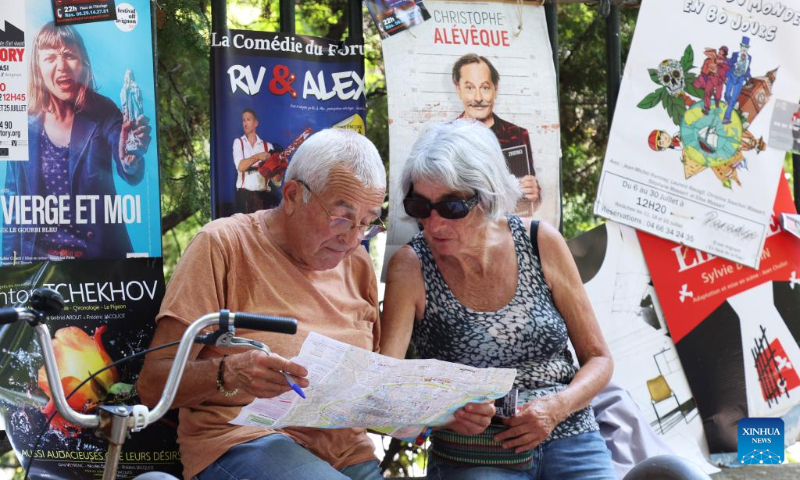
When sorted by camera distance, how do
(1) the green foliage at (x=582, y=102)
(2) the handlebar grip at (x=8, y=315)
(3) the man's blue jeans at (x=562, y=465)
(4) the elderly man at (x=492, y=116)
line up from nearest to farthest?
1. (2) the handlebar grip at (x=8, y=315)
2. (3) the man's blue jeans at (x=562, y=465)
3. (4) the elderly man at (x=492, y=116)
4. (1) the green foliage at (x=582, y=102)

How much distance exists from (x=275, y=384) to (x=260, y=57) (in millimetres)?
1297

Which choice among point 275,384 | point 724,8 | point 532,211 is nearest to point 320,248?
point 275,384

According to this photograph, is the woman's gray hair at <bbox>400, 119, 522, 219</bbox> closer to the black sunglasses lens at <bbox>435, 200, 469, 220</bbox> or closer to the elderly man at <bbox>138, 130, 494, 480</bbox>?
the black sunglasses lens at <bbox>435, 200, 469, 220</bbox>

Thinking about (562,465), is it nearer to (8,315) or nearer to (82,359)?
(82,359)

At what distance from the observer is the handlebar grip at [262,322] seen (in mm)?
2049

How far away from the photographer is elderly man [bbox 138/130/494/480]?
2.63 metres

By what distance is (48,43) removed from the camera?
3.01 m

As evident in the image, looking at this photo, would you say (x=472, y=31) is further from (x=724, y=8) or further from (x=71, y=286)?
(x=71, y=286)

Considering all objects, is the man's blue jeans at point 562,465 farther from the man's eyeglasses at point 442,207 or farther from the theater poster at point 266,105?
the theater poster at point 266,105

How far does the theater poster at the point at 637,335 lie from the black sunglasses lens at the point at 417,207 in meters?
0.91

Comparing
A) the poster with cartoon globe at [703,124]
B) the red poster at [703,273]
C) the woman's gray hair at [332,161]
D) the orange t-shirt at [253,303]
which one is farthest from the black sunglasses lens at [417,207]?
the red poster at [703,273]

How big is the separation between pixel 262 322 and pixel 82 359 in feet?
4.00

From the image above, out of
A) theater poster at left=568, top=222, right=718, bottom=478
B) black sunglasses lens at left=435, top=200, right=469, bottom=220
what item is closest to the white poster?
black sunglasses lens at left=435, top=200, right=469, bottom=220

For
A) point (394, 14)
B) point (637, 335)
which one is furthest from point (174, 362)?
point (637, 335)
